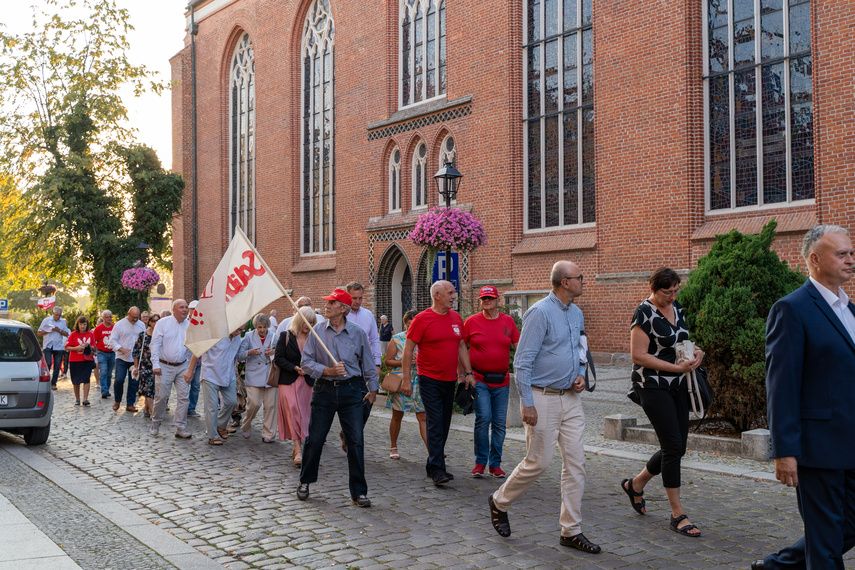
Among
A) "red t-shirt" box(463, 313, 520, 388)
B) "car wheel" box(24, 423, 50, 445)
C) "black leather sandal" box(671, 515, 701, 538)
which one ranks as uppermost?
"red t-shirt" box(463, 313, 520, 388)

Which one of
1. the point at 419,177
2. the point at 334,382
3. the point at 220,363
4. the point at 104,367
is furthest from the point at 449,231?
the point at 419,177

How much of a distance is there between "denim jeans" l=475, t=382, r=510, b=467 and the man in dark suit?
468 centimetres

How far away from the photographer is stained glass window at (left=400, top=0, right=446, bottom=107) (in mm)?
24594

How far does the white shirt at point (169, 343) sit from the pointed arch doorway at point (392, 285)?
14303mm

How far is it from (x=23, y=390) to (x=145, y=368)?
268cm

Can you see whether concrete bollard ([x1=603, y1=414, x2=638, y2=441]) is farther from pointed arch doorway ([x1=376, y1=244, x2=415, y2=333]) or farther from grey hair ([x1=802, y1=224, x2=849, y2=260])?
pointed arch doorway ([x1=376, y1=244, x2=415, y2=333])

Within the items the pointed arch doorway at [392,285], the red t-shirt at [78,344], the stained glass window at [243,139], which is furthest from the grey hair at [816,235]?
the stained glass window at [243,139]

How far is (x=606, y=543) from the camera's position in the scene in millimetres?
5617

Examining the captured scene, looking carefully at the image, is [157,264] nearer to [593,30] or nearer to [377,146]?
[377,146]

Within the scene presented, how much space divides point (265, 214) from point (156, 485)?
81.9 feet

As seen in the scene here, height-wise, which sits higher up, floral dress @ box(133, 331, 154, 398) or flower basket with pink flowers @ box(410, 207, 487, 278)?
flower basket with pink flowers @ box(410, 207, 487, 278)

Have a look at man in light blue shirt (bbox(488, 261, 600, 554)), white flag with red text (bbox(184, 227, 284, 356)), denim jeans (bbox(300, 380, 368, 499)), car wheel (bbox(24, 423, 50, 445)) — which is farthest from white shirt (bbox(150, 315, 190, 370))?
man in light blue shirt (bbox(488, 261, 600, 554))

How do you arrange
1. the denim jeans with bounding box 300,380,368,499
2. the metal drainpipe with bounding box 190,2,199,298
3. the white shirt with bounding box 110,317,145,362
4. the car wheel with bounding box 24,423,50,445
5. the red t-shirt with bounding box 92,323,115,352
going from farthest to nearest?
the metal drainpipe with bounding box 190,2,199,298, the red t-shirt with bounding box 92,323,115,352, the white shirt with bounding box 110,317,145,362, the car wheel with bounding box 24,423,50,445, the denim jeans with bounding box 300,380,368,499

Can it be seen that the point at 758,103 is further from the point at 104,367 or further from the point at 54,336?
the point at 54,336
